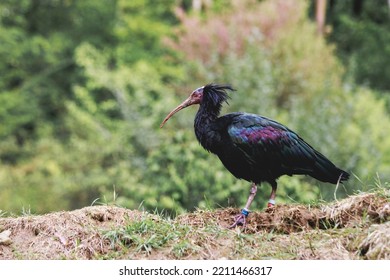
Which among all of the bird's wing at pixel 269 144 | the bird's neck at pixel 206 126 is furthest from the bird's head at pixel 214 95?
the bird's wing at pixel 269 144

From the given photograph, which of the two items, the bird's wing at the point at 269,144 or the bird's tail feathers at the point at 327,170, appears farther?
the bird's tail feathers at the point at 327,170

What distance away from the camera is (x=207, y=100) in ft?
24.3

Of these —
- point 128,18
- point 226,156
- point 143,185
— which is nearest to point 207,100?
point 226,156

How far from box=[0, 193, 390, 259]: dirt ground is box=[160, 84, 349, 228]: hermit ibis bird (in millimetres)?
622

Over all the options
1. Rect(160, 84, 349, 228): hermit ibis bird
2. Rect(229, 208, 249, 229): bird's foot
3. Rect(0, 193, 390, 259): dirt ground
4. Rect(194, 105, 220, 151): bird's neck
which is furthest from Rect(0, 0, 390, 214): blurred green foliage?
Rect(229, 208, 249, 229): bird's foot

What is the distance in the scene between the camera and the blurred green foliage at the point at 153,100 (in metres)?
13.7

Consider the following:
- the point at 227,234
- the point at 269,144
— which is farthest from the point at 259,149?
the point at 227,234

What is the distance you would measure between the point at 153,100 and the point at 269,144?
521 inches

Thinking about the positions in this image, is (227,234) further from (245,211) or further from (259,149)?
(259,149)

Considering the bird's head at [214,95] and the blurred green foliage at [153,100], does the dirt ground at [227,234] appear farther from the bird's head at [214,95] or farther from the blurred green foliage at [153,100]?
the blurred green foliage at [153,100]

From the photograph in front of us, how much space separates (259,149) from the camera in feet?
23.1

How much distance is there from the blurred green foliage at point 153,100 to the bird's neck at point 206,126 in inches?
81.8

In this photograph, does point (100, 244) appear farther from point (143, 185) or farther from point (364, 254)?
point (143, 185)
